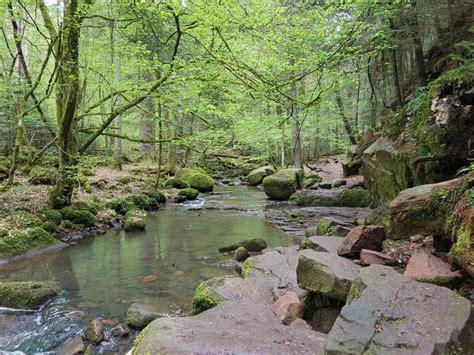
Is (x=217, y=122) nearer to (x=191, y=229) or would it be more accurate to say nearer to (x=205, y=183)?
(x=205, y=183)

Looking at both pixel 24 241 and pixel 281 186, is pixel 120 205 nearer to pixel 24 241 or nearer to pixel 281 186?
pixel 24 241

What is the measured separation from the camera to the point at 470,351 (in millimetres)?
2533

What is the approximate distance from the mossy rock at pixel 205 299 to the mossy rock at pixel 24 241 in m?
5.29

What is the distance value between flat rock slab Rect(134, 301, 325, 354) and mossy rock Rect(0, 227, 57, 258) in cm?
587

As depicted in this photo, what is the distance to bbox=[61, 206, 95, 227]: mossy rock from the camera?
10.5 metres

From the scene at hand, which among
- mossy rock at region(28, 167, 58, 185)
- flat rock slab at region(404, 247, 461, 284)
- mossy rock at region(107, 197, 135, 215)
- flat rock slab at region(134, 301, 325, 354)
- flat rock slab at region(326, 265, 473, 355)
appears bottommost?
flat rock slab at region(134, 301, 325, 354)

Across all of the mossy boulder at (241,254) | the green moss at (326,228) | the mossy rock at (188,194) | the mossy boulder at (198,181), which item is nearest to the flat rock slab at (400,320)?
the green moss at (326,228)

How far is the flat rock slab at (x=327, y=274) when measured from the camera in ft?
12.5

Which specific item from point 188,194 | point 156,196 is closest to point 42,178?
point 156,196

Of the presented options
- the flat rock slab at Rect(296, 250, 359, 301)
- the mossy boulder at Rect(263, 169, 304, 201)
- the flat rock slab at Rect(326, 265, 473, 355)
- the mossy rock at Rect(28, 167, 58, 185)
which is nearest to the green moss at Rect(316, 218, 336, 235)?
the flat rock slab at Rect(296, 250, 359, 301)

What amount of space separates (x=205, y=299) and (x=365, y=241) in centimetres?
221

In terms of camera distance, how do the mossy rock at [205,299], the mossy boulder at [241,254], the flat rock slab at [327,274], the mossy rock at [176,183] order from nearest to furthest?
1. the flat rock slab at [327,274]
2. the mossy rock at [205,299]
3. the mossy boulder at [241,254]
4. the mossy rock at [176,183]

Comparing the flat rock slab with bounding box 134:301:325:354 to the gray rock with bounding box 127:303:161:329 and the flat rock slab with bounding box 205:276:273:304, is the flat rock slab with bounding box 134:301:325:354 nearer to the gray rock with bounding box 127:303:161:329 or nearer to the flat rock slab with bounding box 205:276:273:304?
the flat rock slab with bounding box 205:276:273:304

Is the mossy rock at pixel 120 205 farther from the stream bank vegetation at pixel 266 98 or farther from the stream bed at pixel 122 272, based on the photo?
the stream bed at pixel 122 272
